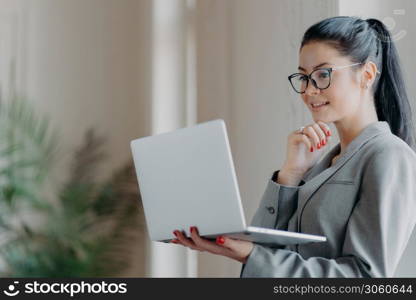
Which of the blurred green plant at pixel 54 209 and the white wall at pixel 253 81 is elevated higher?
the white wall at pixel 253 81

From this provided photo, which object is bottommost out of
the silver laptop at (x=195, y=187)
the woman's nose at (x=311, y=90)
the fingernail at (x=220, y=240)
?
the fingernail at (x=220, y=240)

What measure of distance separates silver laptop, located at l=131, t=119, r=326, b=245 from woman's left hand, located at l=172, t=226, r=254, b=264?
0.02 meters

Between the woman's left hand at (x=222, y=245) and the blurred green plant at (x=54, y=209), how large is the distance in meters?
2.45

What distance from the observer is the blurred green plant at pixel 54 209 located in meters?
4.25

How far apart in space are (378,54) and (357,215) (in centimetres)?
53

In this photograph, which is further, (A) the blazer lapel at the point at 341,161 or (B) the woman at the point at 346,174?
(A) the blazer lapel at the point at 341,161

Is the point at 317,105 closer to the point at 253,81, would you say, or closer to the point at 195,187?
the point at 195,187

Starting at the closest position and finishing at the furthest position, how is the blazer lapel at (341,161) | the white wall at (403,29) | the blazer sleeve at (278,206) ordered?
1. the blazer lapel at (341,161)
2. the blazer sleeve at (278,206)
3. the white wall at (403,29)

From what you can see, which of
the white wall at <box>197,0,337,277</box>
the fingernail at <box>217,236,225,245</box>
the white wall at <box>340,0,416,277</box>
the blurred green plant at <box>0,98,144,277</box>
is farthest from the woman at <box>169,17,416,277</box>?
the blurred green plant at <box>0,98,144,277</box>

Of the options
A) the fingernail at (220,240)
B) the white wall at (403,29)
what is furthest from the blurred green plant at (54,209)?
the fingernail at (220,240)

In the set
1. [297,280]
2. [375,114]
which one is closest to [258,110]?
[375,114]

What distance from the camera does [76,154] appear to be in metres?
4.55

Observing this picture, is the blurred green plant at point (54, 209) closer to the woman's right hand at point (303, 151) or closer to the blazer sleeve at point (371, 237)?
the woman's right hand at point (303, 151)

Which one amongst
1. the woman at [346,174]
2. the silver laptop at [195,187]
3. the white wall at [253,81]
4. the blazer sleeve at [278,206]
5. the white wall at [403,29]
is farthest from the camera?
the white wall at [253,81]
